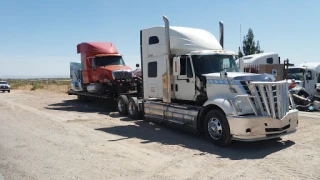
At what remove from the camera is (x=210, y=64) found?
947 centimetres

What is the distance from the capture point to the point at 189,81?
963 centimetres

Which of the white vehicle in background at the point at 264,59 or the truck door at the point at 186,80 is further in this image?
the white vehicle in background at the point at 264,59

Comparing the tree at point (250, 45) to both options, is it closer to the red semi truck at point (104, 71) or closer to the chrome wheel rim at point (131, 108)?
the red semi truck at point (104, 71)

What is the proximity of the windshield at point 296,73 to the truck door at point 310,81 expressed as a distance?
0.28m

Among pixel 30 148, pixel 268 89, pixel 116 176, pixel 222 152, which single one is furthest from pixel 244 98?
pixel 30 148

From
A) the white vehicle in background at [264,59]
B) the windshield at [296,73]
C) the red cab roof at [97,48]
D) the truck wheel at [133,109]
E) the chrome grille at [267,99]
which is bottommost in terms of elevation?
the truck wheel at [133,109]

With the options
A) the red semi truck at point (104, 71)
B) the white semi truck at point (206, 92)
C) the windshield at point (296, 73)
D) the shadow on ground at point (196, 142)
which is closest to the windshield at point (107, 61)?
the red semi truck at point (104, 71)

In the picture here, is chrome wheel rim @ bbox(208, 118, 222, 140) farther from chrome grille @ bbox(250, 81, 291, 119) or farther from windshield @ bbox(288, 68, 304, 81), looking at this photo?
windshield @ bbox(288, 68, 304, 81)

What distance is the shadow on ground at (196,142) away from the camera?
734cm

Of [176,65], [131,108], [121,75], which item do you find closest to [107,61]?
[121,75]

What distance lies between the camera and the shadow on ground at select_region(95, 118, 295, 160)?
24.1 ft

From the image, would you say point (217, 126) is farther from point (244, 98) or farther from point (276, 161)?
point (276, 161)

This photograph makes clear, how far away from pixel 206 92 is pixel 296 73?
33.4 ft

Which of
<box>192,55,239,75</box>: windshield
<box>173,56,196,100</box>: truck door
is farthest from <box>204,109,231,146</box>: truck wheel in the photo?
<box>192,55,239,75</box>: windshield
